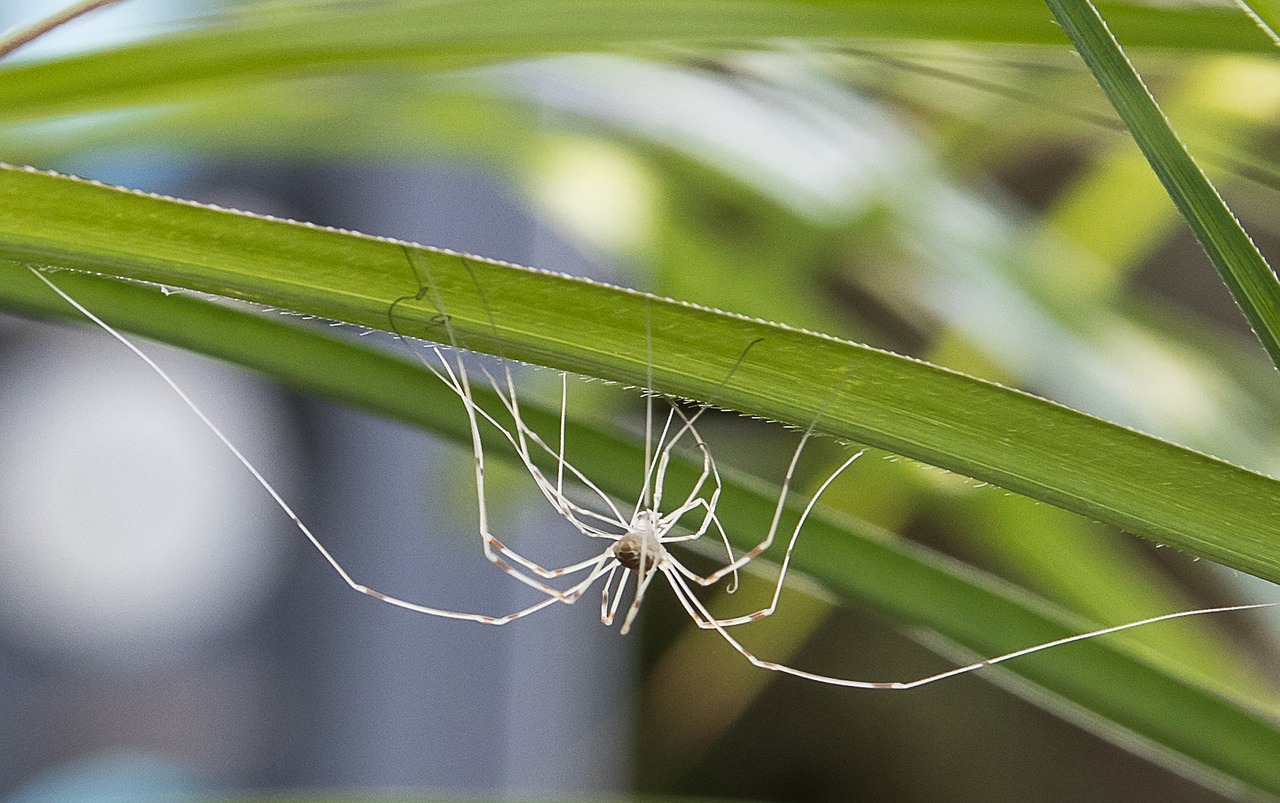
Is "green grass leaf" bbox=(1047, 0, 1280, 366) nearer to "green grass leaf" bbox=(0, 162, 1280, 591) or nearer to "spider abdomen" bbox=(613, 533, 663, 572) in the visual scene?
"green grass leaf" bbox=(0, 162, 1280, 591)

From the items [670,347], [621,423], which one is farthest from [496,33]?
[621,423]

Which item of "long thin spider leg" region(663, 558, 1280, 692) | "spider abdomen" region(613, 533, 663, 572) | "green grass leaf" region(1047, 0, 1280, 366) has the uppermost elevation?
"green grass leaf" region(1047, 0, 1280, 366)

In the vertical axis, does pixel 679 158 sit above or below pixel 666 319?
above

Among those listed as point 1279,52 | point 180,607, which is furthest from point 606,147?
point 180,607

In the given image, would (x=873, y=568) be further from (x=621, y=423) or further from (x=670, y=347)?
(x=621, y=423)

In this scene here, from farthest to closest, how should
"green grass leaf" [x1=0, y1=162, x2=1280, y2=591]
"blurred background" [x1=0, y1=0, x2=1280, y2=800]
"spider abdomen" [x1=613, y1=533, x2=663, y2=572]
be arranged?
1. "blurred background" [x1=0, y1=0, x2=1280, y2=800]
2. "spider abdomen" [x1=613, y1=533, x2=663, y2=572]
3. "green grass leaf" [x1=0, y1=162, x2=1280, y2=591]

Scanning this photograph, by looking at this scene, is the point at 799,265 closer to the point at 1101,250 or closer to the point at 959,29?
the point at 1101,250

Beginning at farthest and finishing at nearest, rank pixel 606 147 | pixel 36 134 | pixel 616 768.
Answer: pixel 616 768 < pixel 606 147 < pixel 36 134

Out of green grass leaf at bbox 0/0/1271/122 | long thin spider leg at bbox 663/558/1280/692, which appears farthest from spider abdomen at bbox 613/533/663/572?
green grass leaf at bbox 0/0/1271/122

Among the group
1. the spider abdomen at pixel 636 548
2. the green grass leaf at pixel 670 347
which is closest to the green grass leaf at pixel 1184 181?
the green grass leaf at pixel 670 347
